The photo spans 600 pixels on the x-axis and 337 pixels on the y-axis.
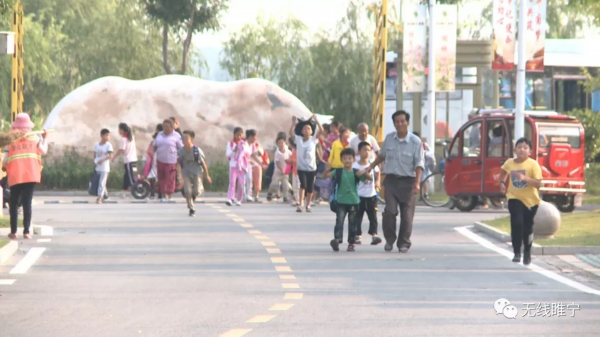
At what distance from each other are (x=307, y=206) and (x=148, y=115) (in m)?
14.0

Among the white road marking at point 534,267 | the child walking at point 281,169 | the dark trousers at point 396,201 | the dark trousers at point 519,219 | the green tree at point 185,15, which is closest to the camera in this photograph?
the white road marking at point 534,267

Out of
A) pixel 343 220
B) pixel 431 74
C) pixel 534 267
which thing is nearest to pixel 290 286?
pixel 534 267

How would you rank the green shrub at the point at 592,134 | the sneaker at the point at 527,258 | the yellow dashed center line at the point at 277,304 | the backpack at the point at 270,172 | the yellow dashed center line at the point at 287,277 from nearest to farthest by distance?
the yellow dashed center line at the point at 277,304
the yellow dashed center line at the point at 287,277
the sneaker at the point at 527,258
the backpack at the point at 270,172
the green shrub at the point at 592,134

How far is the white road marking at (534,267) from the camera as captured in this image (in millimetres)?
13444

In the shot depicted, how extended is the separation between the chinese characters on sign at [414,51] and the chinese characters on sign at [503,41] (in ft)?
27.1

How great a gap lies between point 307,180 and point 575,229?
6376 millimetres

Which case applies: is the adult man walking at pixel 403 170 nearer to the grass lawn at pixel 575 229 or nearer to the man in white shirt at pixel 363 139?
the man in white shirt at pixel 363 139

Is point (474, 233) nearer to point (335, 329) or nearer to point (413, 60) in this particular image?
point (335, 329)

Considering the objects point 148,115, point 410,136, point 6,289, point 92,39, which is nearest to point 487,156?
point 410,136

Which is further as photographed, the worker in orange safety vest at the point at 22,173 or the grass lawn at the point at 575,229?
the worker in orange safety vest at the point at 22,173

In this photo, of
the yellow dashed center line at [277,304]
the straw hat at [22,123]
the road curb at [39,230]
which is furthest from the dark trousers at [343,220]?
the road curb at [39,230]

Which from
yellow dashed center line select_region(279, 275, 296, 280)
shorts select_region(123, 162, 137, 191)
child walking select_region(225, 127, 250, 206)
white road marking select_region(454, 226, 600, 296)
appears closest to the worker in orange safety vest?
yellow dashed center line select_region(279, 275, 296, 280)

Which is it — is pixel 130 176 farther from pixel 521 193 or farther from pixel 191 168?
pixel 521 193

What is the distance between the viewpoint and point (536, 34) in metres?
26.3
